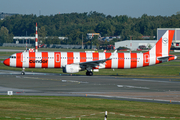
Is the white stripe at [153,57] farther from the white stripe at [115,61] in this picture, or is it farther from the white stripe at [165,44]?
the white stripe at [115,61]

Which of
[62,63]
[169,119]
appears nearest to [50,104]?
[169,119]

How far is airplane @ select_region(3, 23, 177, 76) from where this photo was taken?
50062 millimetres

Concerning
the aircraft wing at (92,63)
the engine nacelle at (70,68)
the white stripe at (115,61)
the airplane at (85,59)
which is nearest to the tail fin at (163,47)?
the airplane at (85,59)

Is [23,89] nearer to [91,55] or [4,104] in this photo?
[4,104]

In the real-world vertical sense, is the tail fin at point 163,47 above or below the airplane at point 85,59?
above

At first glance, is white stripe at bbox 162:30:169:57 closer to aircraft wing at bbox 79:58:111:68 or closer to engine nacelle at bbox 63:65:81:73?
aircraft wing at bbox 79:58:111:68

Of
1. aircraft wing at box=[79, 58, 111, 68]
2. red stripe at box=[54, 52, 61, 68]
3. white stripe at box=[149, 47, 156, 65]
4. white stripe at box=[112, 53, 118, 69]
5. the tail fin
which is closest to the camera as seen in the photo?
aircraft wing at box=[79, 58, 111, 68]

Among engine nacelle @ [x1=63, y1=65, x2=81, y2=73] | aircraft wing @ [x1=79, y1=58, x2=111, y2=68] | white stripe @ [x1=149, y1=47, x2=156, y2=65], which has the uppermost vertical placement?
white stripe @ [x1=149, y1=47, x2=156, y2=65]

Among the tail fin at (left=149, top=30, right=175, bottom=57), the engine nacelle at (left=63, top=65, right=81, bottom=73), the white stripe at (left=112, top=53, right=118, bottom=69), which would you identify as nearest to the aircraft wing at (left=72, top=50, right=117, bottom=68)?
the white stripe at (left=112, top=53, right=118, bottom=69)

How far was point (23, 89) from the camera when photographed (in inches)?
1353

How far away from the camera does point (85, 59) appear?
51469 mm

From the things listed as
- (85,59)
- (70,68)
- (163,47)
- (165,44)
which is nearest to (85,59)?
(85,59)

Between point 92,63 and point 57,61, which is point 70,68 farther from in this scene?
point 92,63

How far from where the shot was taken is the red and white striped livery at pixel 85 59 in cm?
5006
